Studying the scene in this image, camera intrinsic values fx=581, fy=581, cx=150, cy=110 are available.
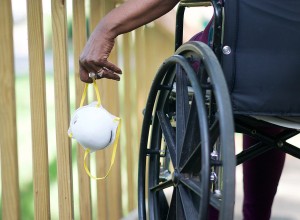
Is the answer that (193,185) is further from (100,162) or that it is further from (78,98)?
(100,162)

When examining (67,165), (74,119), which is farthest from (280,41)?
(67,165)

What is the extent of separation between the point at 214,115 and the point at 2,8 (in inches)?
32.1

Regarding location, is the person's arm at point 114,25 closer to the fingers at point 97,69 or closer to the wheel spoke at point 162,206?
the fingers at point 97,69

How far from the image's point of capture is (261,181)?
2305 millimetres

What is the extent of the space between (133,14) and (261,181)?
100cm

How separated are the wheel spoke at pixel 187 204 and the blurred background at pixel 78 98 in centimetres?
66

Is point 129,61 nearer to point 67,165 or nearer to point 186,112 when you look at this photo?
point 67,165

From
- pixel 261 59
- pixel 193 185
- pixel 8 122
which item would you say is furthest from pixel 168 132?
pixel 8 122

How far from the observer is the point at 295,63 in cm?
149

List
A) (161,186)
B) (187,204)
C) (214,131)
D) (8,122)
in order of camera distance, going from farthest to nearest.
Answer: (8,122), (161,186), (187,204), (214,131)

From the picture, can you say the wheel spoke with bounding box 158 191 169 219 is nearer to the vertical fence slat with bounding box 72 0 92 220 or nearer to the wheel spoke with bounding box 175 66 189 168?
the wheel spoke with bounding box 175 66 189 168

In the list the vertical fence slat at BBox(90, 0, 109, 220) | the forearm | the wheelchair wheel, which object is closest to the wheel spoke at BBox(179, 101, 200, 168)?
the wheelchair wheel

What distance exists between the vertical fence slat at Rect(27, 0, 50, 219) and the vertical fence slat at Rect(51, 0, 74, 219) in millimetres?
102

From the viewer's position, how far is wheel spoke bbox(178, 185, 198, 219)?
5.12 feet
